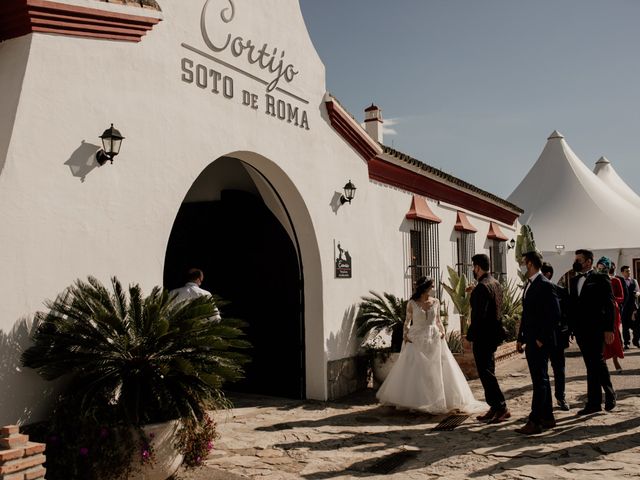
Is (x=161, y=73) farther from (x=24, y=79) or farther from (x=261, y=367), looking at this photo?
(x=261, y=367)

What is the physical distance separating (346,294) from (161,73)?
436cm

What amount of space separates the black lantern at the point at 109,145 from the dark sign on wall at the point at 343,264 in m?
4.23

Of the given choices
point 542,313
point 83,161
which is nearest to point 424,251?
point 542,313

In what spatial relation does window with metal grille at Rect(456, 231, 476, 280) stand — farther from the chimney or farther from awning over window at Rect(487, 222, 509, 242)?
the chimney

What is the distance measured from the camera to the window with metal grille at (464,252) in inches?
542

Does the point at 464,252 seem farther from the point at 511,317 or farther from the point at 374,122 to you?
the point at 374,122

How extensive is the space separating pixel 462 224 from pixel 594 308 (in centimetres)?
676

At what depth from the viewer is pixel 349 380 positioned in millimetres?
8781

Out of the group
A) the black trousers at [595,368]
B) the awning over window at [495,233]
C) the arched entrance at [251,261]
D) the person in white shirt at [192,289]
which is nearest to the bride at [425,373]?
the black trousers at [595,368]

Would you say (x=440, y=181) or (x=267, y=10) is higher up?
(x=267, y=10)

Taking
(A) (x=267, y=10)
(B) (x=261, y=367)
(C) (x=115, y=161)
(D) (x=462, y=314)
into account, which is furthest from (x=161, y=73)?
(D) (x=462, y=314)

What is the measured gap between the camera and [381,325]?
909cm

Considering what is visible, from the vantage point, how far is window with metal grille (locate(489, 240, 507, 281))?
16594 millimetres

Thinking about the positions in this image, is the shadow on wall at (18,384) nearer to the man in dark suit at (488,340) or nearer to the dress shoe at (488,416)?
the man in dark suit at (488,340)
